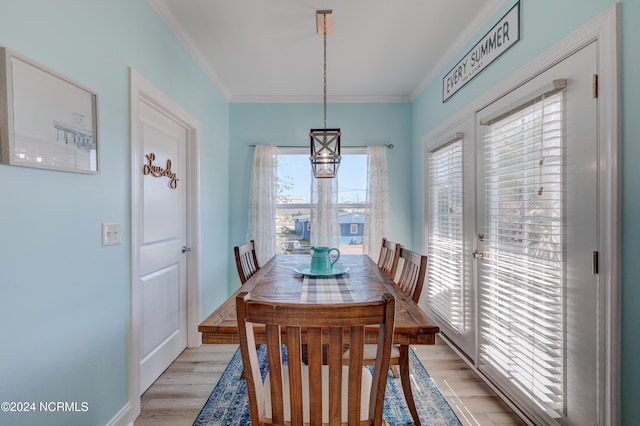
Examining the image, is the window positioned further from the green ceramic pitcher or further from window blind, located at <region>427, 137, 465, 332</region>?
the green ceramic pitcher

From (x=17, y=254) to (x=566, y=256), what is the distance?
2.35 meters

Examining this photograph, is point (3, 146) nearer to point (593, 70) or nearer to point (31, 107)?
point (31, 107)

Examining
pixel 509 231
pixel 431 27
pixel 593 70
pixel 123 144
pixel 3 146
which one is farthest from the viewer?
pixel 431 27

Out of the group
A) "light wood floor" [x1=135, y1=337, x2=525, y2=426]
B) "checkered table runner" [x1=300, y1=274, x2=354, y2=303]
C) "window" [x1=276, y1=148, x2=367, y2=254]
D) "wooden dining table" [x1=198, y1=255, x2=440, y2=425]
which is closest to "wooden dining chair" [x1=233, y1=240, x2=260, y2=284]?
"wooden dining table" [x1=198, y1=255, x2=440, y2=425]

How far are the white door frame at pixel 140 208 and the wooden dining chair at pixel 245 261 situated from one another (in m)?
0.58

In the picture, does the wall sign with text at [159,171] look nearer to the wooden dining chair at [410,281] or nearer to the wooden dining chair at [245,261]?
the wooden dining chair at [245,261]

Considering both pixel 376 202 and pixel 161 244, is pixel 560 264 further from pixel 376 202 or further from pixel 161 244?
pixel 161 244

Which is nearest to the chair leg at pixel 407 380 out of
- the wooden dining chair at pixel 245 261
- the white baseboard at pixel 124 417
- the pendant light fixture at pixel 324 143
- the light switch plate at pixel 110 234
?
the wooden dining chair at pixel 245 261

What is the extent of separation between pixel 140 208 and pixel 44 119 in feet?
2.77

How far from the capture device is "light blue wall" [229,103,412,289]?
3514 mm

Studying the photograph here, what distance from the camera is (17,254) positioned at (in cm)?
106

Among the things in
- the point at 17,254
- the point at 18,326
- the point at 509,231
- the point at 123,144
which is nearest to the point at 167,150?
the point at 123,144

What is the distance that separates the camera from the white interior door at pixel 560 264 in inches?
49.5

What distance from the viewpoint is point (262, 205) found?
345 cm
